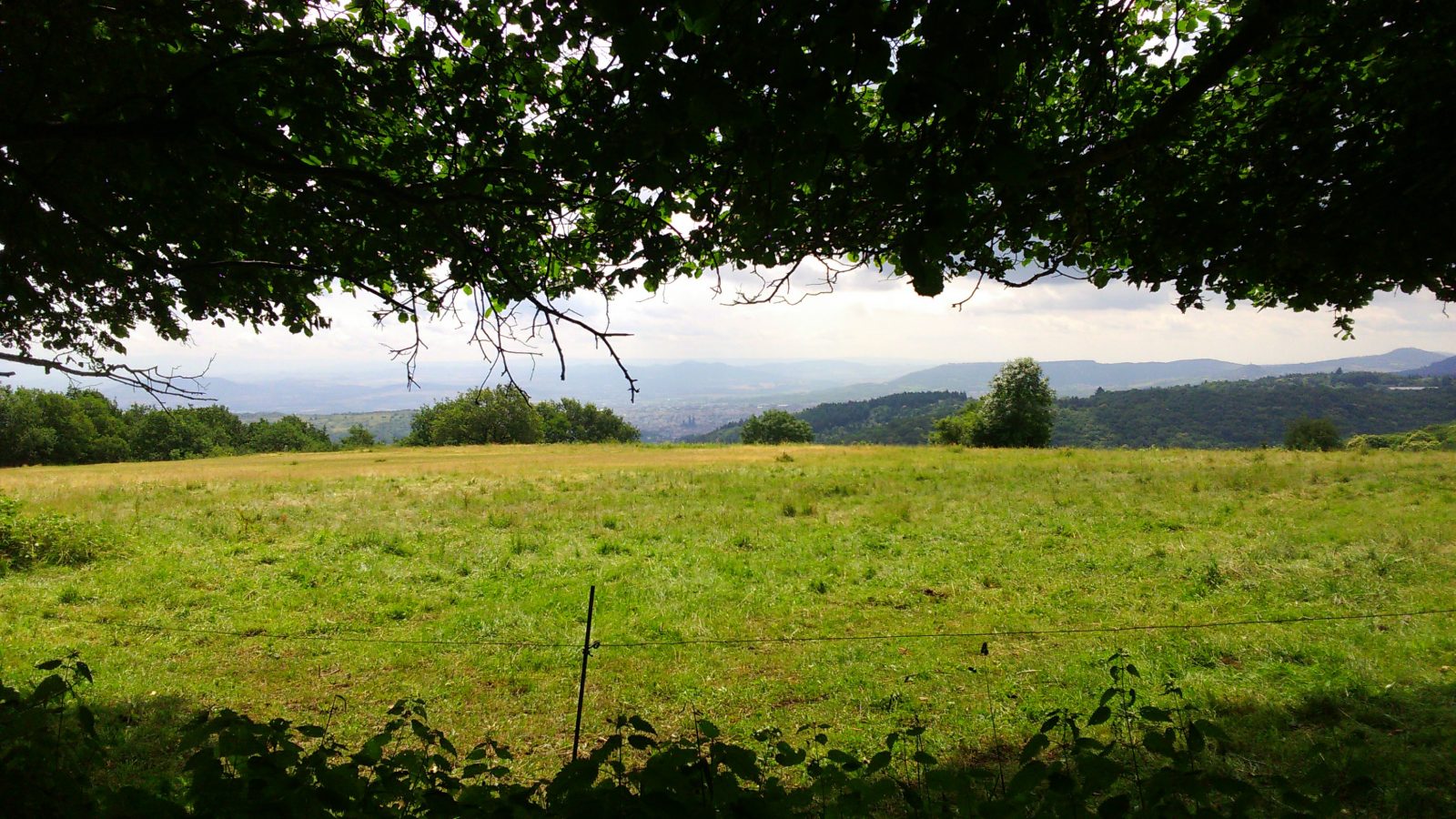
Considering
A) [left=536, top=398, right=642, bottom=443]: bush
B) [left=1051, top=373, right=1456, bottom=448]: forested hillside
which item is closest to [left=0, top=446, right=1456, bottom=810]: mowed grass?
[left=536, top=398, right=642, bottom=443]: bush

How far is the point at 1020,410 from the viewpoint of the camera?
56.0 m

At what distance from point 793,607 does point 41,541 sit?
14.7 metres

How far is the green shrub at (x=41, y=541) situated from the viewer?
11.0m

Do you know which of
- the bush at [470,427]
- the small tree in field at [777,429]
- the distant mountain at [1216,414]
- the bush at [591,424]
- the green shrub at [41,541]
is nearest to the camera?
the green shrub at [41,541]

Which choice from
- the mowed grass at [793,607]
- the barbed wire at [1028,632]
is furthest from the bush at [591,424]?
the barbed wire at [1028,632]

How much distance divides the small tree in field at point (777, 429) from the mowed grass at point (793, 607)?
67.2 metres

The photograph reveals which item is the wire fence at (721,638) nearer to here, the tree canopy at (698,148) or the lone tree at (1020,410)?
the tree canopy at (698,148)

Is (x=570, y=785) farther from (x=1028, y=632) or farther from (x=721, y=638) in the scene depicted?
(x=1028, y=632)

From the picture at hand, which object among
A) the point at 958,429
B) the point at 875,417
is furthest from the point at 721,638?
the point at 875,417

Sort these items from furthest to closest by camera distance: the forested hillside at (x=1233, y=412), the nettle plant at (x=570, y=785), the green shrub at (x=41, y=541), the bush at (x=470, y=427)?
the forested hillside at (x=1233, y=412), the bush at (x=470, y=427), the green shrub at (x=41, y=541), the nettle plant at (x=570, y=785)

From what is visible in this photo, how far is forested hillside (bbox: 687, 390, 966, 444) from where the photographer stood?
129875 mm

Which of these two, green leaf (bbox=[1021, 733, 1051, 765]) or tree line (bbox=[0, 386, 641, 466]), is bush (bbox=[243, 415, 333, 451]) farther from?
green leaf (bbox=[1021, 733, 1051, 765])

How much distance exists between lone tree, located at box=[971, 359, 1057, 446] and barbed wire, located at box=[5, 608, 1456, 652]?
51.3 m

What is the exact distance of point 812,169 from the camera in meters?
2.74
